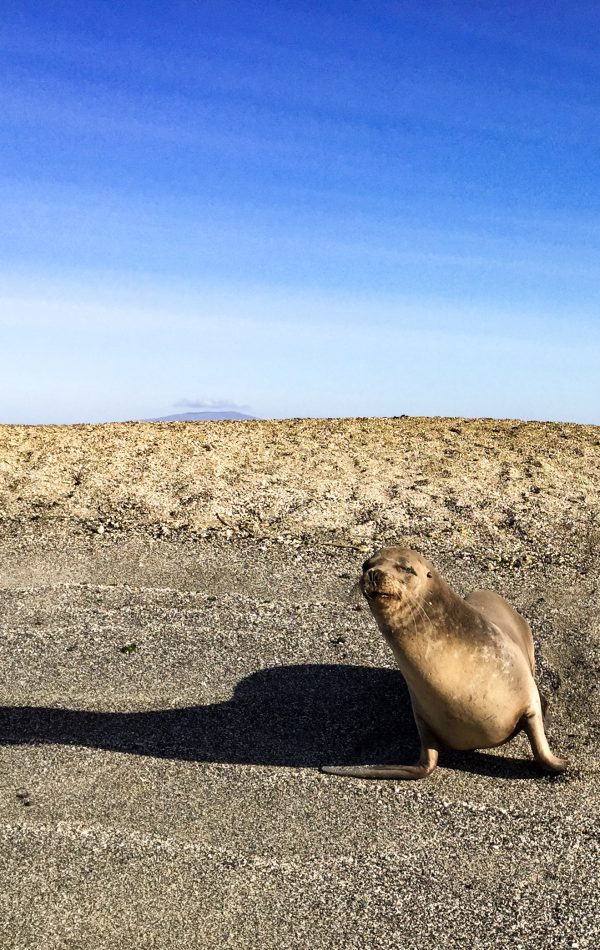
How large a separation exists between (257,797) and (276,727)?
1.13m

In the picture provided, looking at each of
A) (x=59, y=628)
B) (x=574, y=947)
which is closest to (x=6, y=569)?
(x=59, y=628)

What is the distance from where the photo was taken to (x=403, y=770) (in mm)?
5184

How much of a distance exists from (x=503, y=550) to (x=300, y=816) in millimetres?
5677

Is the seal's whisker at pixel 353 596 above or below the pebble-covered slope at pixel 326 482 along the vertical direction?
below

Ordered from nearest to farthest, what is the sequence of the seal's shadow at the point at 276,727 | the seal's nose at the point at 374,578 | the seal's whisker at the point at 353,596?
the seal's nose at the point at 374,578 → the seal's shadow at the point at 276,727 → the seal's whisker at the point at 353,596

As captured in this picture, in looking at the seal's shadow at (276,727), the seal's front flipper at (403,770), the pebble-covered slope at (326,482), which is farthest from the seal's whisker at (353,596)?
the seal's front flipper at (403,770)

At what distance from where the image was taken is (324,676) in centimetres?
696

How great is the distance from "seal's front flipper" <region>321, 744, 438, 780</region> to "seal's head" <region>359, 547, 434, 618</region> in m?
1.03

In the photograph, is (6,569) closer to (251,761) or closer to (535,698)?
(251,761)

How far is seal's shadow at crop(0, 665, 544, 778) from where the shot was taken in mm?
5656

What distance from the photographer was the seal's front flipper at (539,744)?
5227mm

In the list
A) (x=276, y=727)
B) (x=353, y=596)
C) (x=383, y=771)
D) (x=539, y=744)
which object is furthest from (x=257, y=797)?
(x=353, y=596)

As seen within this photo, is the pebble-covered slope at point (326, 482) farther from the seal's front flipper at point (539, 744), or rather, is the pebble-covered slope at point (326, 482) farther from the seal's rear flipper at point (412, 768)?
the seal's rear flipper at point (412, 768)

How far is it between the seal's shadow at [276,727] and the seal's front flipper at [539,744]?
0.57 ft
